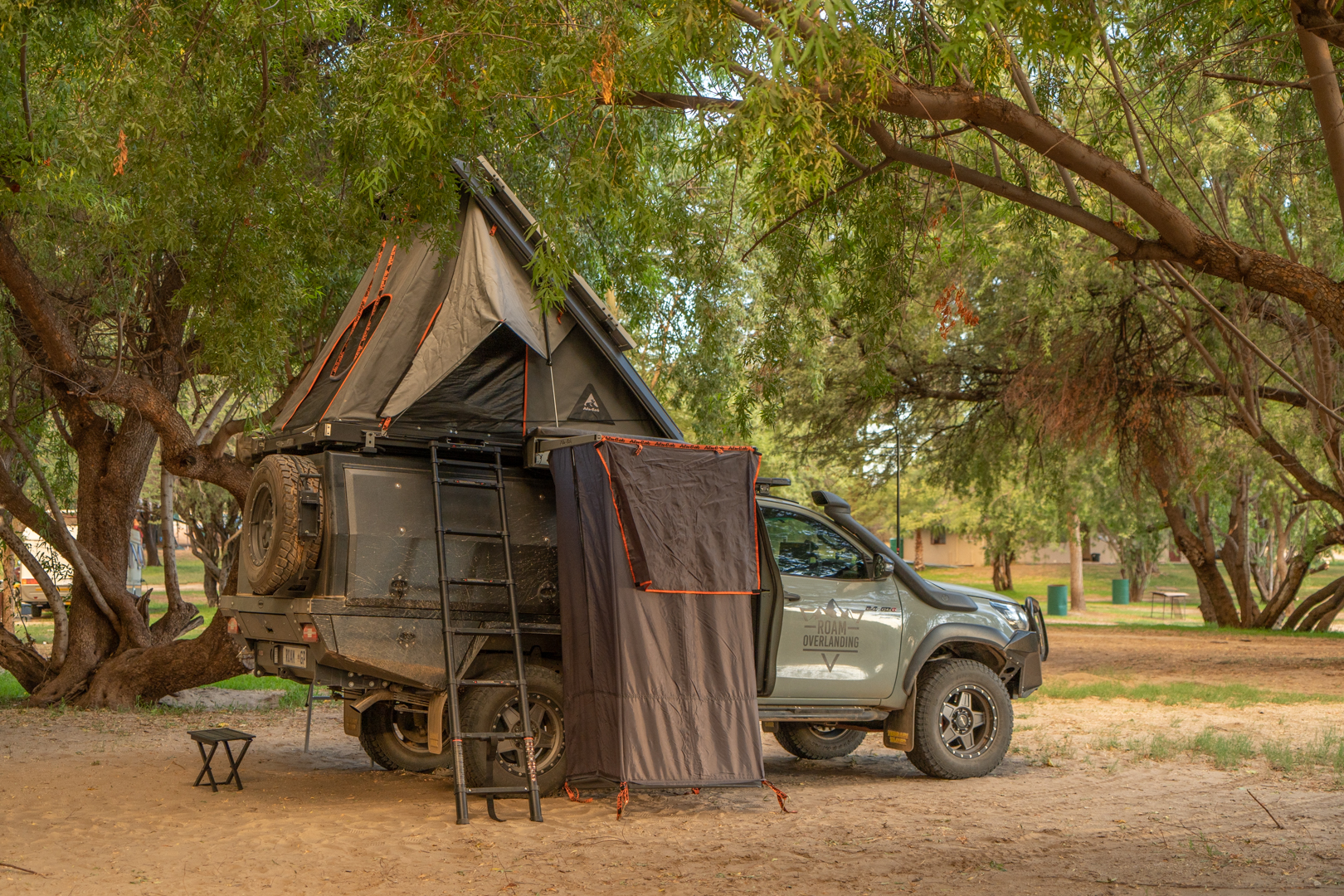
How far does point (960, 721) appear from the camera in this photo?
8758 mm

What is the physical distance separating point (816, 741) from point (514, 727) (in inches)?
122

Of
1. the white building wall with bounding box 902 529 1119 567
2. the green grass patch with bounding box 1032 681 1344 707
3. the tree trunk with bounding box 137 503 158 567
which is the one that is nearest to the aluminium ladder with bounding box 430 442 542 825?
the green grass patch with bounding box 1032 681 1344 707

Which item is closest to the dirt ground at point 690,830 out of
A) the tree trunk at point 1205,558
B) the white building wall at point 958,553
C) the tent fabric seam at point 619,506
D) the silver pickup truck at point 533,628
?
the silver pickup truck at point 533,628

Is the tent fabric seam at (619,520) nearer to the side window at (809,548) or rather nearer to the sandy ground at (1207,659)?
the side window at (809,548)

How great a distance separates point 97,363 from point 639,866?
30.7 feet

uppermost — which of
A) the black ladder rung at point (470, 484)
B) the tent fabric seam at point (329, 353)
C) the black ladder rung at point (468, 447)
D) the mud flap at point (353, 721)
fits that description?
the tent fabric seam at point (329, 353)

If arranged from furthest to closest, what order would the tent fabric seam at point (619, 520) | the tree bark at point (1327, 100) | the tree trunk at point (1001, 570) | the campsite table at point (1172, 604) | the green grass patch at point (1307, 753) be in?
the tree trunk at point (1001, 570) → the campsite table at point (1172, 604) → the green grass patch at point (1307, 753) → the tent fabric seam at point (619, 520) → the tree bark at point (1327, 100)

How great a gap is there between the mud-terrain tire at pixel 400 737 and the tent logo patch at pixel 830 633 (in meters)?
2.75

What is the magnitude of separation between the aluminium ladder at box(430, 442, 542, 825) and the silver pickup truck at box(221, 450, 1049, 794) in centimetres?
10

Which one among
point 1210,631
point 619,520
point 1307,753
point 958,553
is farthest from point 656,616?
point 958,553

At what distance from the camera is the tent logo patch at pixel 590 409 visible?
8.30m

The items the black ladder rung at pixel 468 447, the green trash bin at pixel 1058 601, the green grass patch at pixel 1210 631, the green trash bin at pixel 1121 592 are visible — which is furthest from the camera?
the green trash bin at pixel 1121 592

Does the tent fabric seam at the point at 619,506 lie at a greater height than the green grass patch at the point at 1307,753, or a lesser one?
greater

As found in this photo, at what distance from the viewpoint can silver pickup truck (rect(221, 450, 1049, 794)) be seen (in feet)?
22.9
